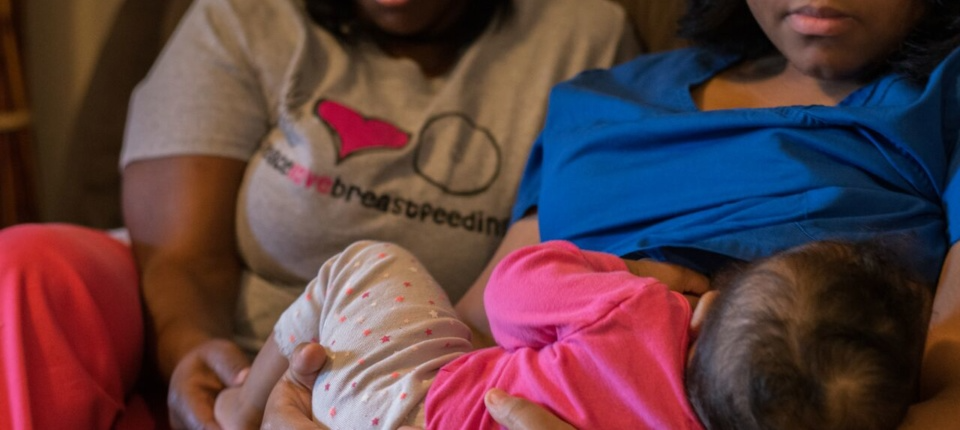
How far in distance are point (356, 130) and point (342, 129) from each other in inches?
0.7

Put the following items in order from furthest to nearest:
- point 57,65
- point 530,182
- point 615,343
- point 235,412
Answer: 1. point 57,65
2. point 530,182
3. point 235,412
4. point 615,343

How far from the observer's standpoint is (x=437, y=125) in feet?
4.59

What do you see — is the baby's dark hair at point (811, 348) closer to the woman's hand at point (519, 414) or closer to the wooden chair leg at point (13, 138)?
the woman's hand at point (519, 414)

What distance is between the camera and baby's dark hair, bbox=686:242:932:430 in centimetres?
70

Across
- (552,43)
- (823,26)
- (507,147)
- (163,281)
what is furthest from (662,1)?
(163,281)

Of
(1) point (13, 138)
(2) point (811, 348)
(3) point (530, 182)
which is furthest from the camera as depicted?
(1) point (13, 138)

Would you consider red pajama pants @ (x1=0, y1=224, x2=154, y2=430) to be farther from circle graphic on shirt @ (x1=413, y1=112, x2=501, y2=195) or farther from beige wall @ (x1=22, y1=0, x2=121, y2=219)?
beige wall @ (x1=22, y1=0, x2=121, y2=219)

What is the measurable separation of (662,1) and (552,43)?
18 centimetres

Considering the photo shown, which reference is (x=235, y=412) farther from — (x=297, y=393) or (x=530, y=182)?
(x=530, y=182)

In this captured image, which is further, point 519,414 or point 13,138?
point 13,138

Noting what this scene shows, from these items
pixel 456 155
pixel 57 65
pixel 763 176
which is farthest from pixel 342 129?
pixel 57 65

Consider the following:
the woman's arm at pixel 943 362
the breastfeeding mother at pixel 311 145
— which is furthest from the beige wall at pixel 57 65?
the woman's arm at pixel 943 362

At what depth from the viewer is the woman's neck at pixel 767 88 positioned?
114 cm

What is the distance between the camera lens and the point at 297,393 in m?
0.98
